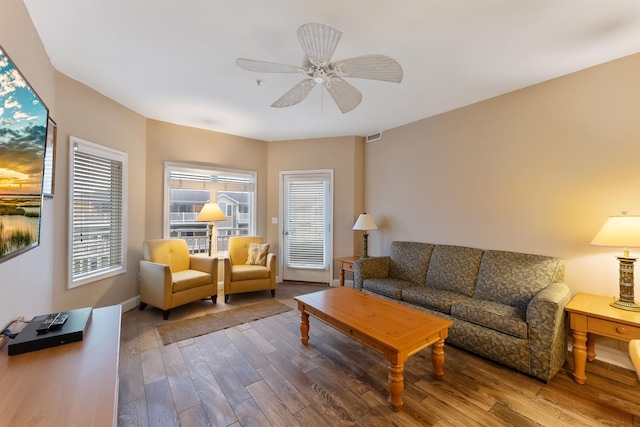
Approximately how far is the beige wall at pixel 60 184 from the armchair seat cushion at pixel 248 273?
131 centimetres

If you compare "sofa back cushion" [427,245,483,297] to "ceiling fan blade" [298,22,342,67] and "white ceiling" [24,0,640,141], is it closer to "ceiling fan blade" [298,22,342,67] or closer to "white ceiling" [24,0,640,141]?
"white ceiling" [24,0,640,141]

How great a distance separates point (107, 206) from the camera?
10.6 feet

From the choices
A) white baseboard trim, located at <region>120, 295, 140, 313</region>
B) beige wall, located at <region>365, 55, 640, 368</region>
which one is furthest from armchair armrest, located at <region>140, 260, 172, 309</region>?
A: beige wall, located at <region>365, 55, 640, 368</region>

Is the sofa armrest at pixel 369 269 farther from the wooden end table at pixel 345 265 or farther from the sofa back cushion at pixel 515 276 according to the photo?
the sofa back cushion at pixel 515 276

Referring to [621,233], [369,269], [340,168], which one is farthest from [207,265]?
[621,233]

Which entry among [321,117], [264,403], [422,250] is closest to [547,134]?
[422,250]

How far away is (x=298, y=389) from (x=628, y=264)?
2.72m

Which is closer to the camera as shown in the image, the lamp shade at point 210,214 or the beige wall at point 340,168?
the lamp shade at point 210,214

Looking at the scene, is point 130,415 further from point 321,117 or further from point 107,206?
point 321,117

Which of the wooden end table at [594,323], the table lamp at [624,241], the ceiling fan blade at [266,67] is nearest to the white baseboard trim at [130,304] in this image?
the ceiling fan blade at [266,67]

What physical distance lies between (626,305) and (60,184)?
16.8 ft

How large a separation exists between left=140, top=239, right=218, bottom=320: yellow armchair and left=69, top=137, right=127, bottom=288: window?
0.37 metres

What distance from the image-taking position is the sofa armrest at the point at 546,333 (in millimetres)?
1976

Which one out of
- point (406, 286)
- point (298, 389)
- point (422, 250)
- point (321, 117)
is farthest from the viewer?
point (321, 117)
